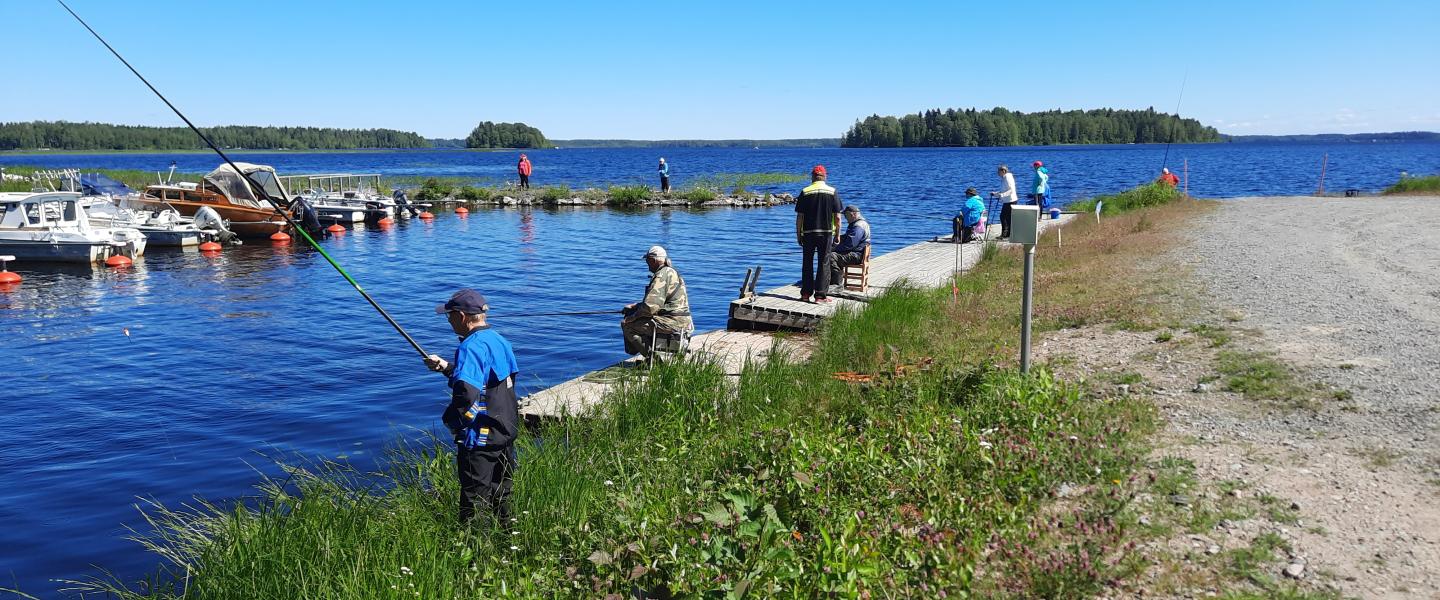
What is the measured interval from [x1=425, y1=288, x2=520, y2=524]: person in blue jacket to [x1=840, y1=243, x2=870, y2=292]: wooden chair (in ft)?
28.4

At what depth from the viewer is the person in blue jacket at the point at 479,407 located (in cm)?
555

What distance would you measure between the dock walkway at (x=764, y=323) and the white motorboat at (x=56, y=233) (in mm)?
20730

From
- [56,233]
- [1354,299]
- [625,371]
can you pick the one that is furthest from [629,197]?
[1354,299]

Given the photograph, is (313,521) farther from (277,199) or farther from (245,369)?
(277,199)

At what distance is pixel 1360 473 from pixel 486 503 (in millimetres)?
5355

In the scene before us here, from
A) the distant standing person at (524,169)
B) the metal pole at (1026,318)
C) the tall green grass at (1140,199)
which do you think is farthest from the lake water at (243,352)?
the distant standing person at (524,169)

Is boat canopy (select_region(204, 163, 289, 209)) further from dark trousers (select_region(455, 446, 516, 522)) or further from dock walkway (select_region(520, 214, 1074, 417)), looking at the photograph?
dark trousers (select_region(455, 446, 516, 522))

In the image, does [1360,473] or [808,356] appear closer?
[1360,473]

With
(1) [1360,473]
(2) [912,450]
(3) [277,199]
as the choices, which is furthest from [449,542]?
(3) [277,199]

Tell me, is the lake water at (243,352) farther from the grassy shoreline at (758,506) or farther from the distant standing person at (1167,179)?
the distant standing person at (1167,179)

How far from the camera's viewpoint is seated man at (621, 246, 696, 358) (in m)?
10.1

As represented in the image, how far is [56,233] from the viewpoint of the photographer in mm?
25562

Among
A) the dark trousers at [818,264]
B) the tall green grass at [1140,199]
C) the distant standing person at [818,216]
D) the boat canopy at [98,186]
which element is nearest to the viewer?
the distant standing person at [818,216]

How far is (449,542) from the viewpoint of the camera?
Answer: 565 centimetres
